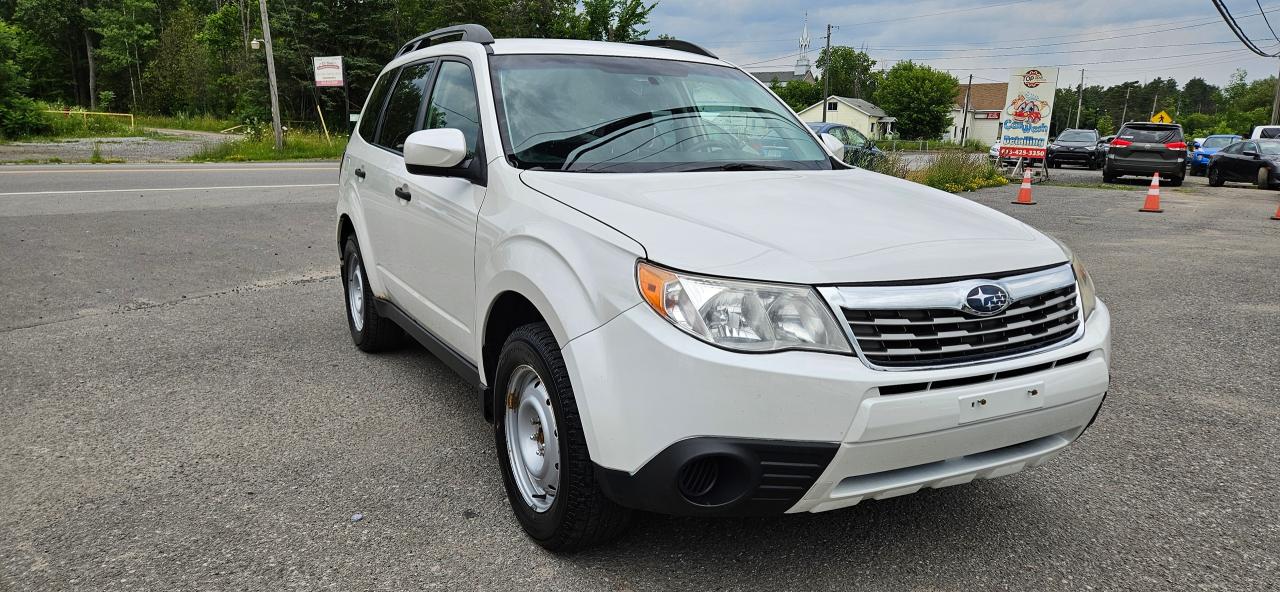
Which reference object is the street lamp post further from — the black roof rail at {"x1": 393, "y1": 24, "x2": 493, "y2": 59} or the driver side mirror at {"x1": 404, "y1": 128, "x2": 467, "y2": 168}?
the driver side mirror at {"x1": 404, "y1": 128, "x2": 467, "y2": 168}

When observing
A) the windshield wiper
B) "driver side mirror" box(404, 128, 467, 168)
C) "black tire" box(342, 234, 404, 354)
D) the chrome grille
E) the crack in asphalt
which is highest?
"driver side mirror" box(404, 128, 467, 168)

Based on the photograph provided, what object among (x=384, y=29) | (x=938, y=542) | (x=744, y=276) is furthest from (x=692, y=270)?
(x=384, y=29)

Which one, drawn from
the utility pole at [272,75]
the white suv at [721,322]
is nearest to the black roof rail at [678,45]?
the white suv at [721,322]

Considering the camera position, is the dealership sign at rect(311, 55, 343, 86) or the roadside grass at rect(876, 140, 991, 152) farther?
the dealership sign at rect(311, 55, 343, 86)

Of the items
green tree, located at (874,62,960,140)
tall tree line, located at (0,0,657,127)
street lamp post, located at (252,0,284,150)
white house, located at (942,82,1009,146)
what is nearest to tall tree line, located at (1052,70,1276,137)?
white house, located at (942,82,1009,146)

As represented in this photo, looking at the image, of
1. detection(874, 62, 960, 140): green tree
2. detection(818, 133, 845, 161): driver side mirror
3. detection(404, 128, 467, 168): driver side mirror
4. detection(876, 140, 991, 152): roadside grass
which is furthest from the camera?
detection(874, 62, 960, 140): green tree

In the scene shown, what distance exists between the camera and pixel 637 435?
7.52 feet

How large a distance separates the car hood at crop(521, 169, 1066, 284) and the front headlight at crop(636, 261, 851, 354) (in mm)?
38

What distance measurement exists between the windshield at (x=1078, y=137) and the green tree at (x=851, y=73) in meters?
101

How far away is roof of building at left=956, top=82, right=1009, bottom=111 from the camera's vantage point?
108m

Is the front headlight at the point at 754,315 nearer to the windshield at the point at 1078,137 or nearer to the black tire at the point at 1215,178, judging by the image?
the black tire at the point at 1215,178

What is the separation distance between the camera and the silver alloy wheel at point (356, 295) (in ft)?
16.8

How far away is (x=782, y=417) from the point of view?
219cm

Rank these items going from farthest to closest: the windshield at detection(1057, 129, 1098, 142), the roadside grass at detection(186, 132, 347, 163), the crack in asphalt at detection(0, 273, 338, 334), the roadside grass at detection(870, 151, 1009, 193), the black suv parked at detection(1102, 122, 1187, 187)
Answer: the windshield at detection(1057, 129, 1098, 142) < the roadside grass at detection(186, 132, 347, 163) < the black suv parked at detection(1102, 122, 1187, 187) < the roadside grass at detection(870, 151, 1009, 193) < the crack in asphalt at detection(0, 273, 338, 334)
